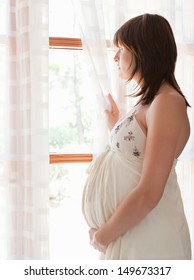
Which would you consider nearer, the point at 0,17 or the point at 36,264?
the point at 36,264

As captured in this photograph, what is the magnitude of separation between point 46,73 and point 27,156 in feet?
1.21

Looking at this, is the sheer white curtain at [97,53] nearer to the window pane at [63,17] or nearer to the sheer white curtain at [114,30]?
the sheer white curtain at [114,30]

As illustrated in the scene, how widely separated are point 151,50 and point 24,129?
2.23 feet

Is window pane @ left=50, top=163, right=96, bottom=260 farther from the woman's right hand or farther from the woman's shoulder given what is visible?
the woman's shoulder

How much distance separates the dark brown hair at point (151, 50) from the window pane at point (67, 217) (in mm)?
739

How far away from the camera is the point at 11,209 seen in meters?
2.03

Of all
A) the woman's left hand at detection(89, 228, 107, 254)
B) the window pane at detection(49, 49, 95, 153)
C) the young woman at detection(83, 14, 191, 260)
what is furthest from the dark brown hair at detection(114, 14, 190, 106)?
the window pane at detection(49, 49, 95, 153)

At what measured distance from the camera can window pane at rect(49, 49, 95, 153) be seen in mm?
2275

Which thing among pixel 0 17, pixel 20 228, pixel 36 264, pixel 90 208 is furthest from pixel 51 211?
pixel 0 17

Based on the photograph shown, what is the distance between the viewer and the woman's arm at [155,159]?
1.54m

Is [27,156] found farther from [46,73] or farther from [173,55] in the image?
[173,55]

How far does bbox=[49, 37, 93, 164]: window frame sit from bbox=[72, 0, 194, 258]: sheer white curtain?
142mm

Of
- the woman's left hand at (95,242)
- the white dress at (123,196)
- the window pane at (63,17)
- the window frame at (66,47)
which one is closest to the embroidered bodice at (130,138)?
the white dress at (123,196)

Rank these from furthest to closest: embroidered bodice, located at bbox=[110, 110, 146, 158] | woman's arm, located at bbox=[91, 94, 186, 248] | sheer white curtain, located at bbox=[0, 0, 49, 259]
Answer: sheer white curtain, located at bbox=[0, 0, 49, 259] < embroidered bodice, located at bbox=[110, 110, 146, 158] < woman's arm, located at bbox=[91, 94, 186, 248]
